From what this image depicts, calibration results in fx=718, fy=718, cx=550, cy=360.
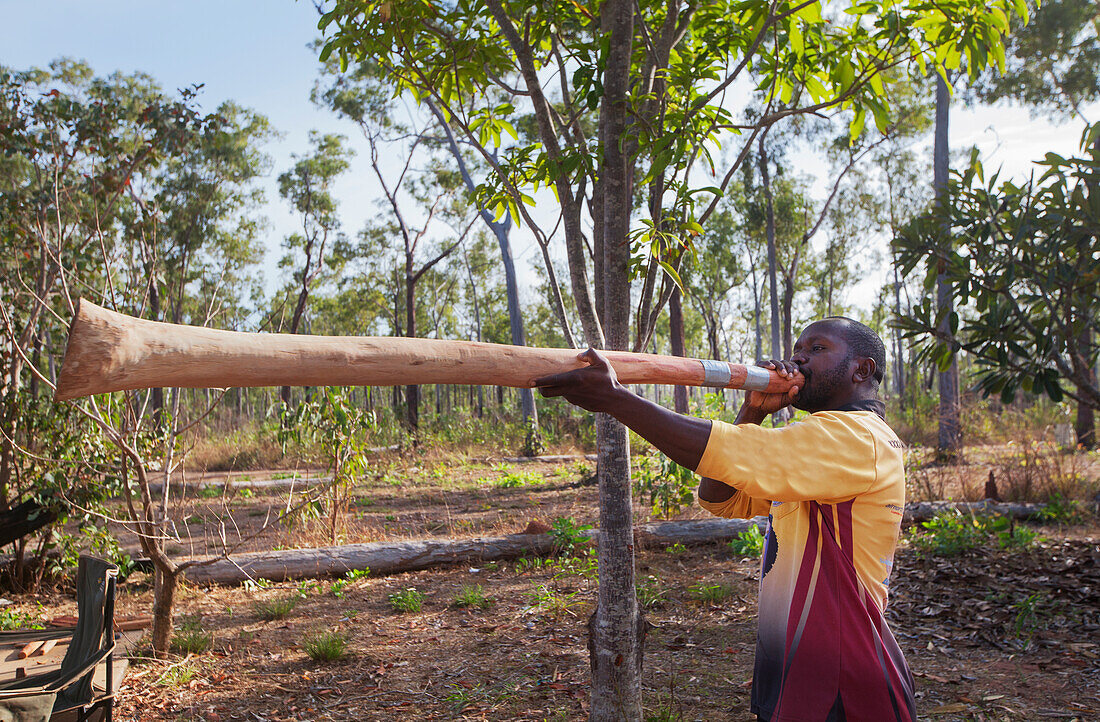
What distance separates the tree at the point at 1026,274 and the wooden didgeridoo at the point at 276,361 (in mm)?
4023

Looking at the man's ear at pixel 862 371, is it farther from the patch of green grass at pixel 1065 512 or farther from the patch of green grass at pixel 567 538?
the patch of green grass at pixel 1065 512

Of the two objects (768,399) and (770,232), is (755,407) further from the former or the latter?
(770,232)

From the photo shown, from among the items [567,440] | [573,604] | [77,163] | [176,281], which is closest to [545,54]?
[573,604]

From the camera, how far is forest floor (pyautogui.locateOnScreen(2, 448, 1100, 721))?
146 inches

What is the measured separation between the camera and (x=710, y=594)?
5152 mm

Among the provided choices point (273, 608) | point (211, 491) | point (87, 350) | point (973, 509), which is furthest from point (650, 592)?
point (211, 491)

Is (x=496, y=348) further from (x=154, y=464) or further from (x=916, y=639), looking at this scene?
(x=154, y=464)

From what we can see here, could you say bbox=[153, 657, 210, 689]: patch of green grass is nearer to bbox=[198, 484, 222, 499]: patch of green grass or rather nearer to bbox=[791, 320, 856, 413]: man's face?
bbox=[791, 320, 856, 413]: man's face

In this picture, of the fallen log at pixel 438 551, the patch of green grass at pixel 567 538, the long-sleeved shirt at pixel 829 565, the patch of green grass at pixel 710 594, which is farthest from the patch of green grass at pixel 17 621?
the long-sleeved shirt at pixel 829 565

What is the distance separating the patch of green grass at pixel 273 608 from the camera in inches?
203

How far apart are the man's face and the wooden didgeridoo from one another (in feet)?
0.92

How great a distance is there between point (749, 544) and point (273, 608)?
3.81 meters

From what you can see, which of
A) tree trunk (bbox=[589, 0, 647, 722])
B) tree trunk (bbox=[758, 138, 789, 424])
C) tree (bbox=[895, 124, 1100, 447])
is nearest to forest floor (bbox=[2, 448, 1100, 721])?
tree trunk (bbox=[589, 0, 647, 722])

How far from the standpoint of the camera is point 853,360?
178 centimetres
